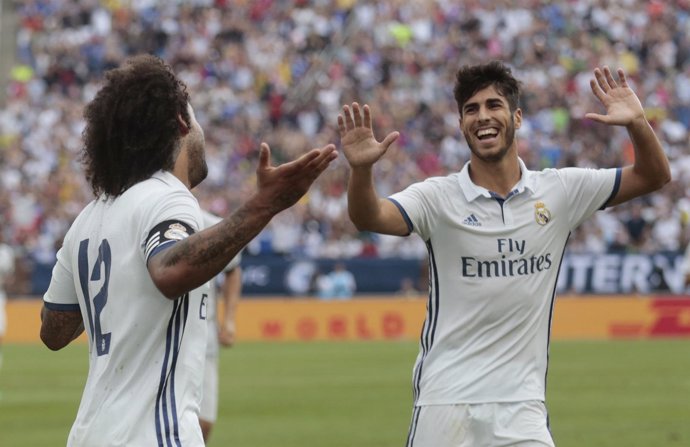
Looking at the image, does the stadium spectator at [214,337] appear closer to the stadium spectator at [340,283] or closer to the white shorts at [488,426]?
the white shorts at [488,426]

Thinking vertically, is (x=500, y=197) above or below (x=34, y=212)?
below

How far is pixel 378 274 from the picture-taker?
2958 cm

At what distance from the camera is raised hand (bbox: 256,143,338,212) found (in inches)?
181

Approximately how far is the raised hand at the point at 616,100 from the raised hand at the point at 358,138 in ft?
3.62

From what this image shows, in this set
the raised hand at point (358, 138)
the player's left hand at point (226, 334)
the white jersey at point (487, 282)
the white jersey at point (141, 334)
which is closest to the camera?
the white jersey at point (141, 334)

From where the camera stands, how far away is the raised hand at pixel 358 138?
20.6ft

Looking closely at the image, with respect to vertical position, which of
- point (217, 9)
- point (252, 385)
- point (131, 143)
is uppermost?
point (217, 9)

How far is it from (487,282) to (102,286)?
2.24m

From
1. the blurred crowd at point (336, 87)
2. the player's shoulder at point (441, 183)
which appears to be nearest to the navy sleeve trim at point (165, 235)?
the player's shoulder at point (441, 183)

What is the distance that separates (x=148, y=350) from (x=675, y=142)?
1075 inches

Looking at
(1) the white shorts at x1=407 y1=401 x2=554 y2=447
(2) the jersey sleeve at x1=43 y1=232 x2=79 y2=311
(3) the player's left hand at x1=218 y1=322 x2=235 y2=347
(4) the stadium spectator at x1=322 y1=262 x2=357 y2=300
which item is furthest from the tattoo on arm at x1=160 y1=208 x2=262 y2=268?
(4) the stadium spectator at x1=322 y1=262 x2=357 y2=300

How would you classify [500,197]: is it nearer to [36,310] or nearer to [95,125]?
[95,125]

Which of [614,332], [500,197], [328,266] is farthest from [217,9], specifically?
[500,197]

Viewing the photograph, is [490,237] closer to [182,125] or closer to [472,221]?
[472,221]
